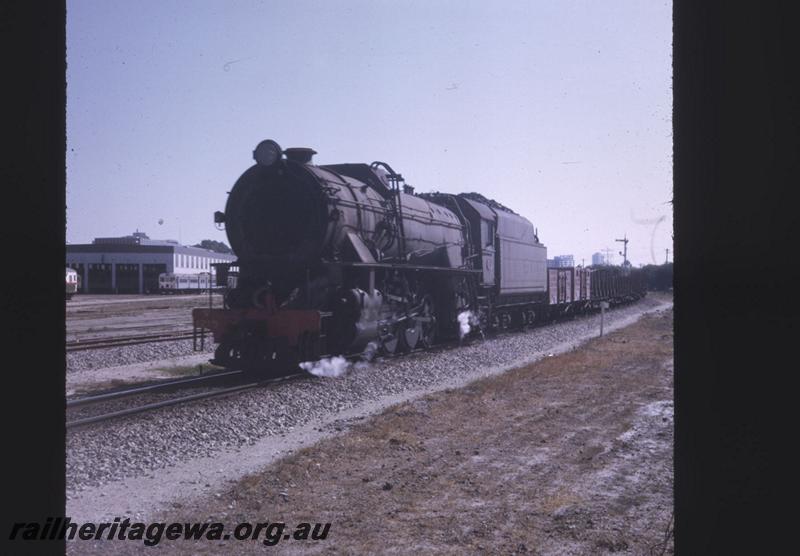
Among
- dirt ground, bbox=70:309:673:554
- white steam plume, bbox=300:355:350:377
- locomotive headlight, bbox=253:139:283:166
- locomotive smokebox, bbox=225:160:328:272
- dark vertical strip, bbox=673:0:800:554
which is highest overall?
locomotive headlight, bbox=253:139:283:166

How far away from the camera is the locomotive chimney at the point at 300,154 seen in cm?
1416

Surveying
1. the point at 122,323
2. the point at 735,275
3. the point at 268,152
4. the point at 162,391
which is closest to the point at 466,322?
the point at 268,152

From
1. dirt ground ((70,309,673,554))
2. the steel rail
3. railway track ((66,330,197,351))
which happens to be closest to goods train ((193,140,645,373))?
the steel rail

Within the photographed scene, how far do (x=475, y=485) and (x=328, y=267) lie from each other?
26.0ft

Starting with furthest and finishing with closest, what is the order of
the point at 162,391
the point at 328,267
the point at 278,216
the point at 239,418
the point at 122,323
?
1. the point at 122,323
2. the point at 278,216
3. the point at 328,267
4. the point at 162,391
5. the point at 239,418

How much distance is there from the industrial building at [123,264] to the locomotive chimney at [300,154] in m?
56.6

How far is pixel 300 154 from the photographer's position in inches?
560

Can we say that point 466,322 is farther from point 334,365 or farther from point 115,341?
point 115,341

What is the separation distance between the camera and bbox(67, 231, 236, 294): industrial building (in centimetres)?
6562

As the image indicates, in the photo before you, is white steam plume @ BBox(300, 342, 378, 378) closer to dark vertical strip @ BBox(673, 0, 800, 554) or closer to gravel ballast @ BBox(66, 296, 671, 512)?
gravel ballast @ BBox(66, 296, 671, 512)

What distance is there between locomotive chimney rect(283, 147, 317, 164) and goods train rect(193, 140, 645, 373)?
3cm
